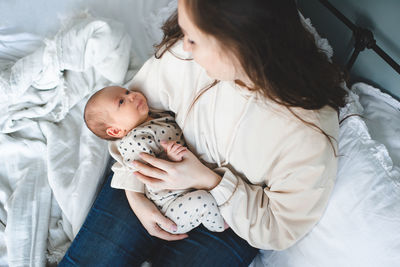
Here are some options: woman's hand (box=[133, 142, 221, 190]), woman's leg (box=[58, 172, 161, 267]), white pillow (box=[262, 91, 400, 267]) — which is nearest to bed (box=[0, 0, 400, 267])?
white pillow (box=[262, 91, 400, 267])

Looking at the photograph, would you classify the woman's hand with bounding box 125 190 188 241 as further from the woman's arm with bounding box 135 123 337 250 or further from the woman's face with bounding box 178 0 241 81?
the woman's face with bounding box 178 0 241 81

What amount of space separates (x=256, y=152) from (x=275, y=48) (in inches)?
13.2

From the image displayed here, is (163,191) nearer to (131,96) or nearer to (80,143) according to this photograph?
(131,96)

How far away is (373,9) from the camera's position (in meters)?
1.01

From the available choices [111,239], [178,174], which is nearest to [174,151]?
[178,174]

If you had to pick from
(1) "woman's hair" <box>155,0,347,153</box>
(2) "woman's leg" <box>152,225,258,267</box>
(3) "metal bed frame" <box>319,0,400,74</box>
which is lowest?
(2) "woman's leg" <box>152,225,258,267</box>

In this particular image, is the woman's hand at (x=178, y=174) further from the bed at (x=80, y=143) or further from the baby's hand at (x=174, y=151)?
the bed at (x=80, y=143)

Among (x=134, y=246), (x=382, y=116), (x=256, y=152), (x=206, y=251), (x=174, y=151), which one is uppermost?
(x=382, y=116)

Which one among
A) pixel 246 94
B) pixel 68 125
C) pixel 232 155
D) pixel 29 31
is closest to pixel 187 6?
pixel 246 94

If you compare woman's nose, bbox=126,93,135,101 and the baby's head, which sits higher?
woman's nose, bbox=126,93,135,101

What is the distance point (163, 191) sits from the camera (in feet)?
3.64

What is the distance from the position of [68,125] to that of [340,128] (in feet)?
3.61

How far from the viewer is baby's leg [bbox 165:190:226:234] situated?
3.32 ft

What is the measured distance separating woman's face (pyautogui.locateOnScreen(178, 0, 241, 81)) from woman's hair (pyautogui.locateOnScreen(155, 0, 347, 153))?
0.08ft
